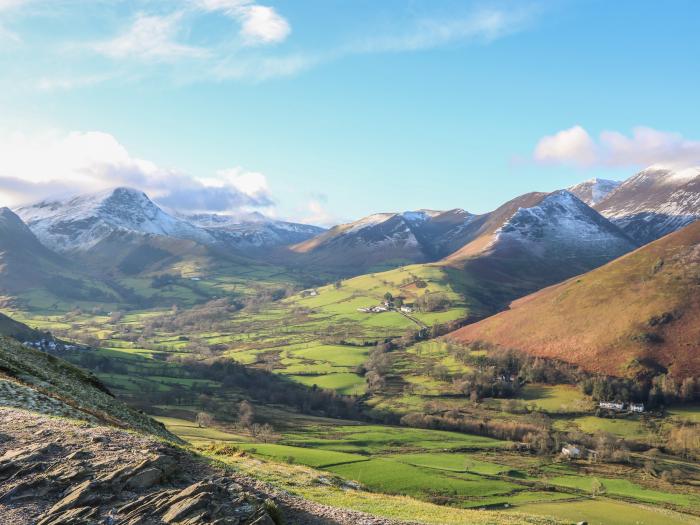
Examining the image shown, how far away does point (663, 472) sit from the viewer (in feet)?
349

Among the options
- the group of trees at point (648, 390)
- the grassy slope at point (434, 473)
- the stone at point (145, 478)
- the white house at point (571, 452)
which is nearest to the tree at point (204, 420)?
the grassy slope at point (434, 473)

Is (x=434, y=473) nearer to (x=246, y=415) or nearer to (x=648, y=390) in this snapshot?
(x=246, y=415)

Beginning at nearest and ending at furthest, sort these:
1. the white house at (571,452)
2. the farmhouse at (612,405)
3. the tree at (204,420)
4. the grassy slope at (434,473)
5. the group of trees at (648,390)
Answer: the grassy slope at (434,473) → the white house at (571,452) → the tree at (204,420) → the farmhouse at (612,405) → the group of trees at (648,390)

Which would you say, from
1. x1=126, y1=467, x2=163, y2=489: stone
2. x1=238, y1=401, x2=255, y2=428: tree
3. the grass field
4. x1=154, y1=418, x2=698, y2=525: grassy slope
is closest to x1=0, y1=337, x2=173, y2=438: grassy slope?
x1=154, y1=418, x2=698, y2=525: grassy slope

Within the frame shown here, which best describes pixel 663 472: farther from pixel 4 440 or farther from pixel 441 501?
pixel 4 440

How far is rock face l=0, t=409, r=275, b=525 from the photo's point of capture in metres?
21.9

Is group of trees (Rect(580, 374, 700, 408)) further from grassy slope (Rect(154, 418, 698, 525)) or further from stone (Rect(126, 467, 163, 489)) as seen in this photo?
stone (Rect(126, 467, 163, 489))

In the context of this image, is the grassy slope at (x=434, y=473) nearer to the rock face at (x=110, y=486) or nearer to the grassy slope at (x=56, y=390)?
the grassy slope at (x=56, y=390)

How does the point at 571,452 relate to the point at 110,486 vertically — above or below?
below

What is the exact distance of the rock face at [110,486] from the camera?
21.9 metres

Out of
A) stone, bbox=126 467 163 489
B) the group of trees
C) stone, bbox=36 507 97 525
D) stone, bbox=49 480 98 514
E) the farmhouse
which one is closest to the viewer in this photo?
stone, bbox=36 507 97 525

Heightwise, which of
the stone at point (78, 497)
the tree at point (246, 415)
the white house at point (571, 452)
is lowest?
the white house at point (571, 452)

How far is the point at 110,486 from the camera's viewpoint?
933 inches

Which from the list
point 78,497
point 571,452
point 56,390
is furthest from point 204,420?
point 78,497
